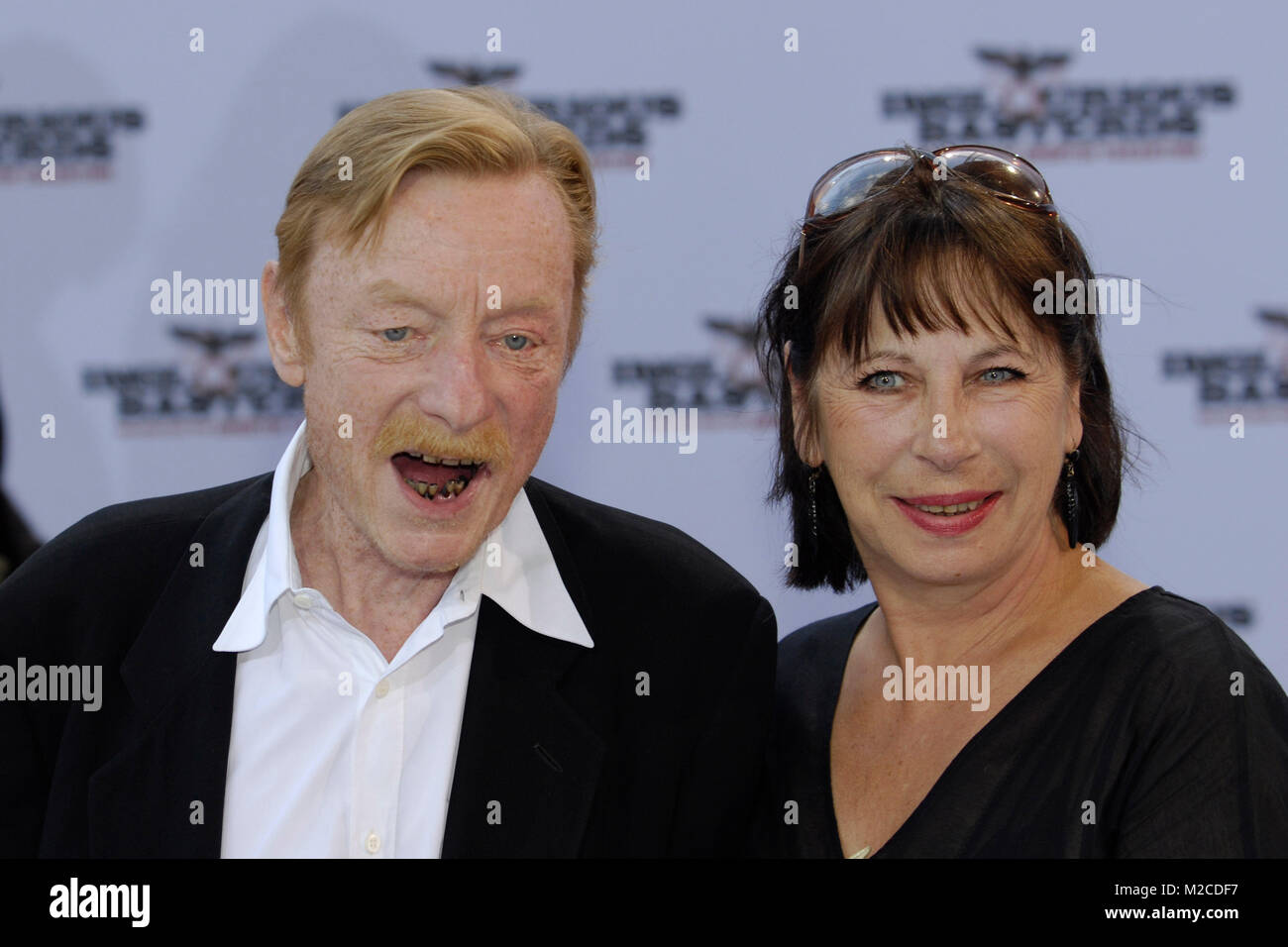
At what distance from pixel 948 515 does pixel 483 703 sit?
830 millimetres

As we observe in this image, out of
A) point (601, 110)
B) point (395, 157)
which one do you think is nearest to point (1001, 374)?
point (395, 157)

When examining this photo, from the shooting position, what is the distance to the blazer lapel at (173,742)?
1.92m

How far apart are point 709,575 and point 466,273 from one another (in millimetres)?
665

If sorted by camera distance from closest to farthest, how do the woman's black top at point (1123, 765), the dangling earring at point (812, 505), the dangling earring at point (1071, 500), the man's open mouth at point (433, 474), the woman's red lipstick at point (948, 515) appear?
the woman's black top at point (1123, 765) < the man's open mouth at point (433, 474) < the woman's red lipstick at point (948, 515) < the dangling earring at point (1071, 500) < the dangling earring at point (812, 505)

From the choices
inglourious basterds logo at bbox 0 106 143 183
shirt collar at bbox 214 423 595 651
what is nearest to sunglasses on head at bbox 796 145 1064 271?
shirt collar at bbox 214 423 595 651

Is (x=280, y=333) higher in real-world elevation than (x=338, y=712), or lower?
higher

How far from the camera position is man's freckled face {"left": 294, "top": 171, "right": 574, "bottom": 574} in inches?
77.6

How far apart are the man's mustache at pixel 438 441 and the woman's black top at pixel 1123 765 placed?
79 centimetres

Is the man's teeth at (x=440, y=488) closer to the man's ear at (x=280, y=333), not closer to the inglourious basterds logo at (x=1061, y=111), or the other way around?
the man's ear at (x=280, y=333)

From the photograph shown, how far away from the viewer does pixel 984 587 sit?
2.29 m

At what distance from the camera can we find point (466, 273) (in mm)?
1972

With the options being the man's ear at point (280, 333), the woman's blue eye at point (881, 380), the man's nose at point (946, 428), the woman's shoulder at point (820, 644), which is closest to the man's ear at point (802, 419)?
the woman's blue eye at point (881, 380)

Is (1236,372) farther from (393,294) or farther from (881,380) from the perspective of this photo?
(393,294)

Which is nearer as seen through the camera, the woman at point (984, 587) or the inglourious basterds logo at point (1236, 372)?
the woman at point (984, 587)
